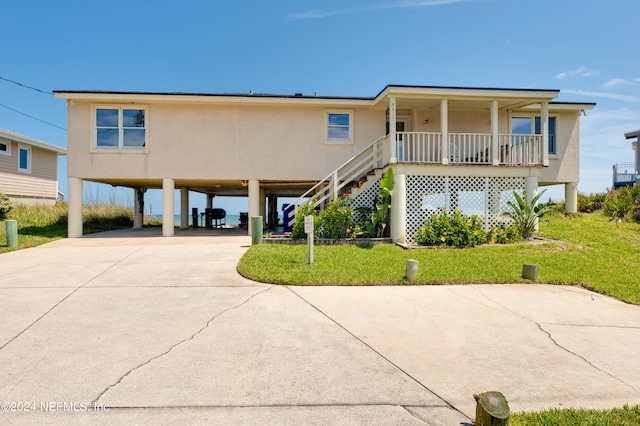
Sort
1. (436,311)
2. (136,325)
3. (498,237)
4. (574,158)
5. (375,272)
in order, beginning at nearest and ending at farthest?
1. (136,325)
2. (436,311)
3. (375,272)
4. (498,237)
5. (574,158)

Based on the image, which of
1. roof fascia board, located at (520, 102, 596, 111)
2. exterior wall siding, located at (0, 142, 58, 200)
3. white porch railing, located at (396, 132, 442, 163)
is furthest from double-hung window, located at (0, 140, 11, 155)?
roof fascia board, located at (520, 102, 596, 111)

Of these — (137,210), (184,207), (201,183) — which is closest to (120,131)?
(201,183)

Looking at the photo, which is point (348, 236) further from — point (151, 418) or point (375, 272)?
point (151, 418)

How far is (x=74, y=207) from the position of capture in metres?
13.9

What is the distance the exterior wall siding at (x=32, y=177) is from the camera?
20641mm

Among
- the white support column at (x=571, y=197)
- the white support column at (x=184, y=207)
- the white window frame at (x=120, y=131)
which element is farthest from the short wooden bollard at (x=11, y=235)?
the white support column at (x=571, y=197)

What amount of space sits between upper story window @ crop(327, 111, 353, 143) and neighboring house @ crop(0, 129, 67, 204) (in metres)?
19.1

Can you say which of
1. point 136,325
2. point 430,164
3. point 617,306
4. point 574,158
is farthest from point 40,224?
point 574,158

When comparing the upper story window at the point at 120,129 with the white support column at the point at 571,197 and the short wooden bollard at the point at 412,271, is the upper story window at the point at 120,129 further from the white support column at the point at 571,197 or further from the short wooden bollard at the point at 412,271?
the white support column at the point at 571,197

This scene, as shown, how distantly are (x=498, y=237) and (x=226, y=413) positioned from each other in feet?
35.3

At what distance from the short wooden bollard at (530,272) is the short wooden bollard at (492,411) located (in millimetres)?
5708

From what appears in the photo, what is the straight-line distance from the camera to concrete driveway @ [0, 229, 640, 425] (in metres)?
2.87

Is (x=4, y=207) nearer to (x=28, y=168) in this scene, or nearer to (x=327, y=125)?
(x=28, y=168)

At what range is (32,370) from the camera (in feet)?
11.2
